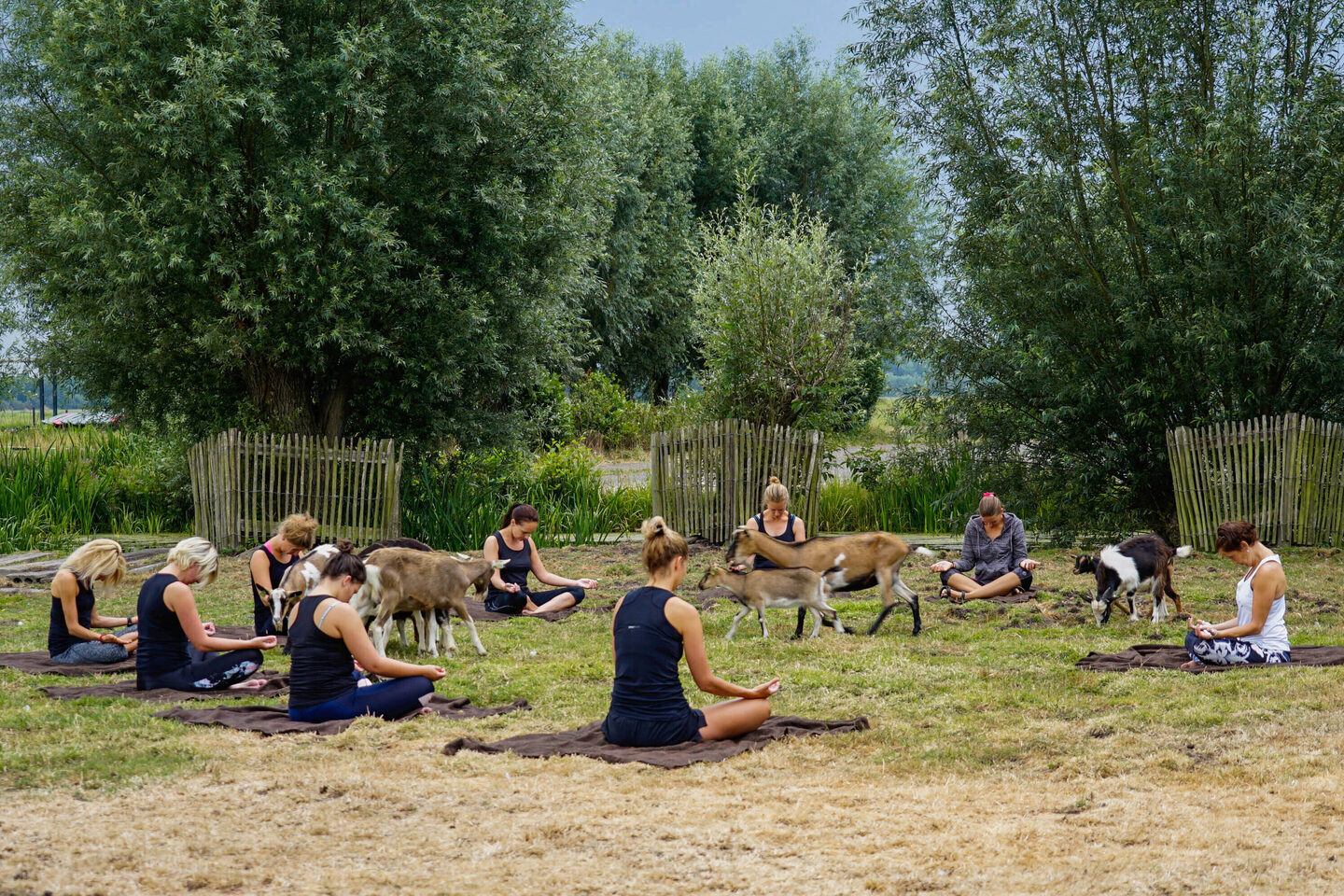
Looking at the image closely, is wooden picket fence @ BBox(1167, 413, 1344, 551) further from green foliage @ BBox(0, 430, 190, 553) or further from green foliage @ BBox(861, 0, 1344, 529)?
green foliage @ BBox(0, 430, 190, 553)

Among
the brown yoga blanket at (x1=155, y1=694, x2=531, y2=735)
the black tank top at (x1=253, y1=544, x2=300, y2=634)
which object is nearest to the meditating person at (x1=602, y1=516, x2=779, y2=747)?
the brown yoga blanket at (x1=155, y1=694, x2=531, y2=735)

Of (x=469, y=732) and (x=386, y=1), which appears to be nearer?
(x=469, y=732)

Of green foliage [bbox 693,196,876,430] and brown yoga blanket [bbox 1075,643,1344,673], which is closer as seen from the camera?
brown yoga blanket [bbox 1075,643,1344,673]

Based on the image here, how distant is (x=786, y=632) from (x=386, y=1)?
13.0 metres

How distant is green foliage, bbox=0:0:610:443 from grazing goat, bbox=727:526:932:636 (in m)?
9.46

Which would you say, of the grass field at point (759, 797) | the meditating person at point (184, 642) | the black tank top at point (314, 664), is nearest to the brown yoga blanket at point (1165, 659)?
the grass field at point (759, 797)

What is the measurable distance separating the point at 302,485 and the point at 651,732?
1299cm

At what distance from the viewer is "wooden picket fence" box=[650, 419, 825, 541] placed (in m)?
19.8

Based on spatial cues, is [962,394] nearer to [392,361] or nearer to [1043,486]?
[1043,486]

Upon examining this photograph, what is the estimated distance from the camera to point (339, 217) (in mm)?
18375

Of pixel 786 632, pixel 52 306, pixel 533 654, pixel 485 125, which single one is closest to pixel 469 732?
pixel 533 654

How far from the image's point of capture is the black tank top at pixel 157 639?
8867mm

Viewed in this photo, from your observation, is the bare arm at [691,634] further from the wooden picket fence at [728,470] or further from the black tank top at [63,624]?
the wooden picket fence at [728,470]

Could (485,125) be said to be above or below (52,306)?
above
